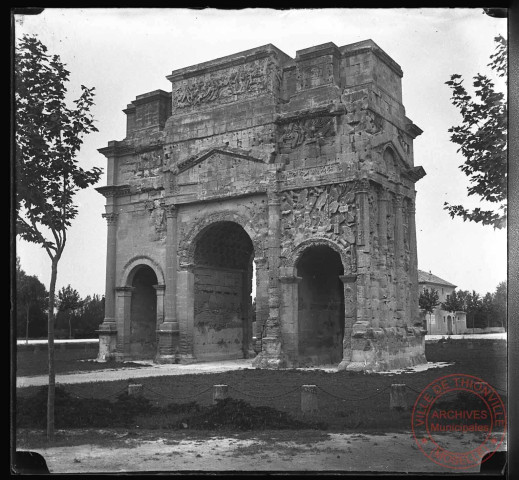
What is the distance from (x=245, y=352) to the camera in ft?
75.8

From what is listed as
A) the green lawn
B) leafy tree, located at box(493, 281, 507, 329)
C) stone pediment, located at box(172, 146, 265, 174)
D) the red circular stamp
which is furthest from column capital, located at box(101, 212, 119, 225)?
leafy tree, located at box(493, 281, 507, 329)

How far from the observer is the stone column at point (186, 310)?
818 inches

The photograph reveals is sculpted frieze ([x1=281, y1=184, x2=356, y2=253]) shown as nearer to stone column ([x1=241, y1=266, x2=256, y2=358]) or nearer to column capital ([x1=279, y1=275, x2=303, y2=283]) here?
column capital ([x1=279, y1=275, x2=303, y2=283])

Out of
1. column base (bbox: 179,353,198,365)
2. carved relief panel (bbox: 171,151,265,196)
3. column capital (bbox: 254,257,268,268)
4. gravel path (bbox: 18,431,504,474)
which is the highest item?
carved relief panel (bbox: 171,151,265,196)

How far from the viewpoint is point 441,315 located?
137ft

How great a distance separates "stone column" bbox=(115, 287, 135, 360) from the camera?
22266 mm

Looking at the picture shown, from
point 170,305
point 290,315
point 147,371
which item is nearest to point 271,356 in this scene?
point 290,315

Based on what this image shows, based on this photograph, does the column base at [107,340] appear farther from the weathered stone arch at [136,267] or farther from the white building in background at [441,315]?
the white building in background at [441,315]

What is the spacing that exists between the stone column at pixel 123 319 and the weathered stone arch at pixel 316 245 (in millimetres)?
7115

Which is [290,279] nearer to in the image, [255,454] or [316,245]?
[316,245]

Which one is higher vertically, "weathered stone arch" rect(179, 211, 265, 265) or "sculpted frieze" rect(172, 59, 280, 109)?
"sculpted frieze" rect(172, 59, 280, 109)

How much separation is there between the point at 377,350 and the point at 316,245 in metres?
3.64

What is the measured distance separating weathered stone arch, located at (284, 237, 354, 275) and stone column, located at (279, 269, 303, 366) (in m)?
0.50
